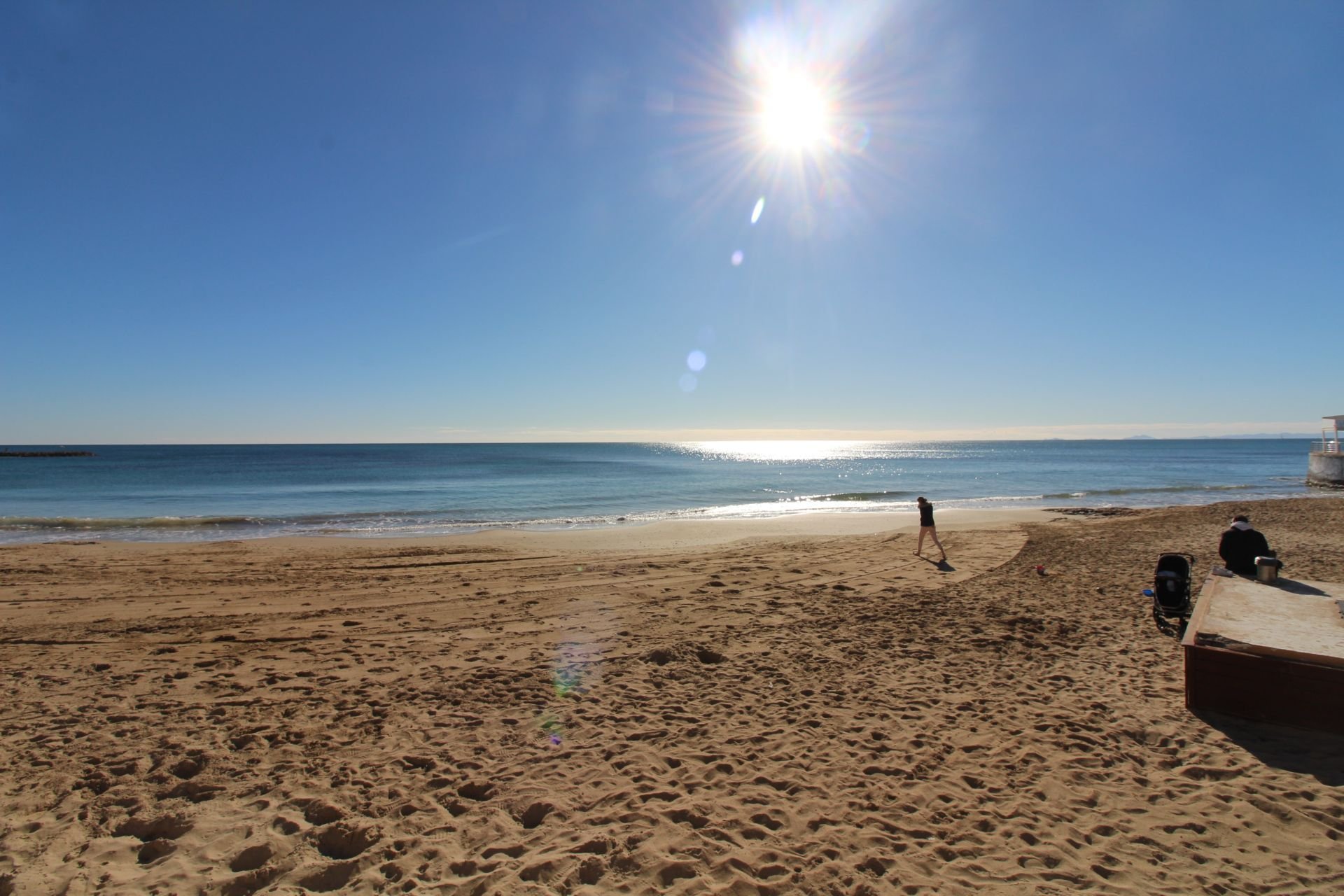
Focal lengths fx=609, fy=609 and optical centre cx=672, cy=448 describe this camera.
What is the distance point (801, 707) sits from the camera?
5852 mm

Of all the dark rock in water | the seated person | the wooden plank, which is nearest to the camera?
the wooden plank

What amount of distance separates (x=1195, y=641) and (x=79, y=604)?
50.6ft

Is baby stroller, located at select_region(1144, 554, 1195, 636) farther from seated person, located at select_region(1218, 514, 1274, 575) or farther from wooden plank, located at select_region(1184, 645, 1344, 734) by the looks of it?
wooden plank, located at select_region(1184, 645, 1344, 734)

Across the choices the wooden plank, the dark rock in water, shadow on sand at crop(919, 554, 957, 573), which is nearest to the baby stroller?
the wooden plank

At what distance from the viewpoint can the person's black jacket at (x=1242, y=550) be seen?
7.85 meters

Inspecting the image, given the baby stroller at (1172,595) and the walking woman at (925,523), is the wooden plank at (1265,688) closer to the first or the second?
the baby stroller at (1172,595)

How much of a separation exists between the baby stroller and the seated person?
1.64 feet

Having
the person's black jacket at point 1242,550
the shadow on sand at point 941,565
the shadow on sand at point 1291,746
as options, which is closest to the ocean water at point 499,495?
the shadow on sand at point 941,565

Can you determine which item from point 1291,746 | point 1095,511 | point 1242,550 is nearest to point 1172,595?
point 1242,550

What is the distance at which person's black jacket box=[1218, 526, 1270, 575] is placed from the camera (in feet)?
25.7

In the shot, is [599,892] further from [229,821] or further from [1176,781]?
[1176,781]

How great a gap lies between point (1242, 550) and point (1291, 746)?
13.6ft

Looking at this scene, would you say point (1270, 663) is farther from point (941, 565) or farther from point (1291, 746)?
point (941, 565)

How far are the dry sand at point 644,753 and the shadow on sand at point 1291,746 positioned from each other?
0.03 m
